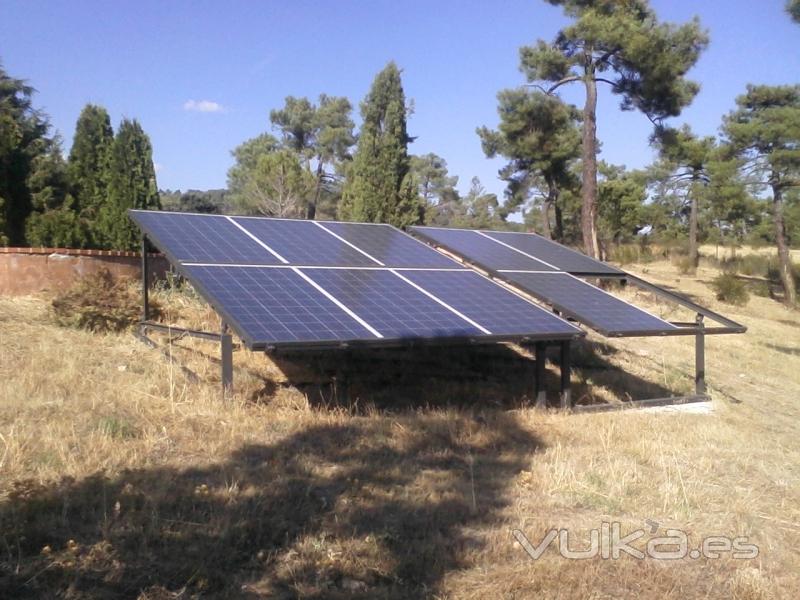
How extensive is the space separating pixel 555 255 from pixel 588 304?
12.8ft

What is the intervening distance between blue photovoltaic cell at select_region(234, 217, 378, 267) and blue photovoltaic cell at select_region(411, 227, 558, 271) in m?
2.39

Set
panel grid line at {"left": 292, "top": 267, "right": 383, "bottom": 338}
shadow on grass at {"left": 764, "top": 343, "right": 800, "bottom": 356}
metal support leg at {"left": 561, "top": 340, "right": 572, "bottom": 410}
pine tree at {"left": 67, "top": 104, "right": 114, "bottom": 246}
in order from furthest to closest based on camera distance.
→ shadow on grass at {"left": 764, "top": 343, "right": 800, "bottom": 356} → pine tree at {"left": 67, "top": 104, "right": 114, "bottom": 246} → metal support leg at {"left": 561, "top": 340, "right": 572, "bottom": 410} → panel grid line at {"left": 292, "top": 267, "right": 383, "bottom": 338}

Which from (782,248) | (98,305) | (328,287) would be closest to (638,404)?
(328,287)

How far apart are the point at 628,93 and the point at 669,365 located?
12.7 metres

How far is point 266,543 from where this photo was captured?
5590 mm

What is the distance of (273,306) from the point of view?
31.3ft

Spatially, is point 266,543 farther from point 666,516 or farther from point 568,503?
point 666,516

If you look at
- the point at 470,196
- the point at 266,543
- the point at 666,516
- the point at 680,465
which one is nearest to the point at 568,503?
the point at 666,516

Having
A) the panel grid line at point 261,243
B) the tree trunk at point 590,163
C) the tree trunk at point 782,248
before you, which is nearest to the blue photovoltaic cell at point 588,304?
the panel grid line at point 261,243

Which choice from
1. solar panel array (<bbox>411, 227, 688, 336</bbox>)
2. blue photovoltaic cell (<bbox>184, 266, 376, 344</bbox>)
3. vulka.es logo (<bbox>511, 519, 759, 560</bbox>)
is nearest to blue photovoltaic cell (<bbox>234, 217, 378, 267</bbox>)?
blue photovoltaic cell (<bbox>184, 266, 376, 344</bbox>)

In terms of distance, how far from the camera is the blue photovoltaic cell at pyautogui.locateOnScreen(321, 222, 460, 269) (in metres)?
13.2

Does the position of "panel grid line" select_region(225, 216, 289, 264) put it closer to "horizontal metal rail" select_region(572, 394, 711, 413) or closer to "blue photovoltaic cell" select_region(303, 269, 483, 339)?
"blue photovoltaic cell" select_region(303, 269, 483, 339)

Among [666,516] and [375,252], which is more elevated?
[375,252]

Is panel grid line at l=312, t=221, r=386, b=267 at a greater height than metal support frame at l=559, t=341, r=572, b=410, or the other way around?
panel grid line at l=312, t=221, r=386, b=267
